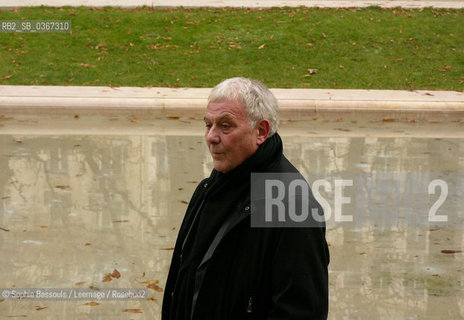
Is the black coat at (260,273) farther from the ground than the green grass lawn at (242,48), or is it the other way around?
the green grass lawn at (242,48)

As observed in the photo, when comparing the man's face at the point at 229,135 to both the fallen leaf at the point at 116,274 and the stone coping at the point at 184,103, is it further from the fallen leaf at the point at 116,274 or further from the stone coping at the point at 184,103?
the stone coping at the point at 184,103

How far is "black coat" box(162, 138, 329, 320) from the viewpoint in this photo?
9.04 ft

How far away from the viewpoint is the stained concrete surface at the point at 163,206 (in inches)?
231

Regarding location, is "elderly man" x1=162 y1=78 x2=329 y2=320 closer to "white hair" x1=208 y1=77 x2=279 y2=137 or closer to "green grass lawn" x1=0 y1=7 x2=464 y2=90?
"white hair" x1=208 y1=77 x2=279 y2=137

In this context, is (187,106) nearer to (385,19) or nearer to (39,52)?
(39,52)

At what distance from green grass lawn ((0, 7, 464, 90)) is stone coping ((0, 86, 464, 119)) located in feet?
3.18

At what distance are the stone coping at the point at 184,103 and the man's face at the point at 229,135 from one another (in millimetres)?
8689

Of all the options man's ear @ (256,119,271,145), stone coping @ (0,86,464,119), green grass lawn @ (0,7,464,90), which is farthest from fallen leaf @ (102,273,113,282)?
green grass lawn @ (0,7,464,90)

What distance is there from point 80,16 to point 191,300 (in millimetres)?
13832

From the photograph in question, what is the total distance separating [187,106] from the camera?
11.7 meters

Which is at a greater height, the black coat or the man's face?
the man's face

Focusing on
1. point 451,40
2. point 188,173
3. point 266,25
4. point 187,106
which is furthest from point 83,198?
point 451,40

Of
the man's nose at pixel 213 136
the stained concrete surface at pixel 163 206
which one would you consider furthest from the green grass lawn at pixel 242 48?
the man's nose at pixel 213 136

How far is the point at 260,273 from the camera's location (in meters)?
2.79
